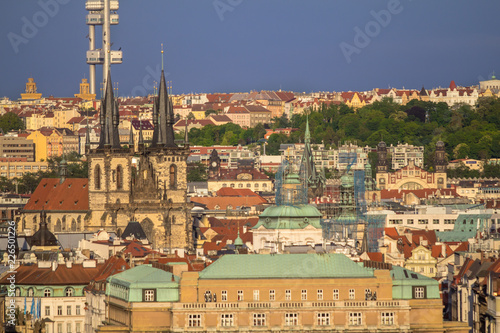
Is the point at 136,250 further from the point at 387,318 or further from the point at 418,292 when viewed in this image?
the point at 387,318

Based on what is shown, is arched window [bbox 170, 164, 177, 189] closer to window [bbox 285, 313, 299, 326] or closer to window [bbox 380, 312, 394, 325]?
window [bbox 285, 313, 299, 326]

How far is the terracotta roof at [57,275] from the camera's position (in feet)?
251

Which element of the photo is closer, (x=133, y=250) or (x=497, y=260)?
(x=497, y=260)

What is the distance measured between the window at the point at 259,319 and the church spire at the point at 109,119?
50.2m

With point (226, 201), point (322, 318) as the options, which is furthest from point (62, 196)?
point (322, 318)

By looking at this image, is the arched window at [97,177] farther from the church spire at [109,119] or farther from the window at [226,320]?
the window at [226,320]

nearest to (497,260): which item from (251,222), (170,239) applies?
(170,239)

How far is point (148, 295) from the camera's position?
62.8 m

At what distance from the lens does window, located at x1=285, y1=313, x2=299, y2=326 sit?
208 feet

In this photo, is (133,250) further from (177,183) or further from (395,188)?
(395,188)

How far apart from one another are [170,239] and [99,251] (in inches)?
702

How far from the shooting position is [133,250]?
89.0 meters

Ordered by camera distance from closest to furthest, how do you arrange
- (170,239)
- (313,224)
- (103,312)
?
(103,312), (313,224), (170,239)

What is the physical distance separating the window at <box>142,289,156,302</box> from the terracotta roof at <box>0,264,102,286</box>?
13524mm
